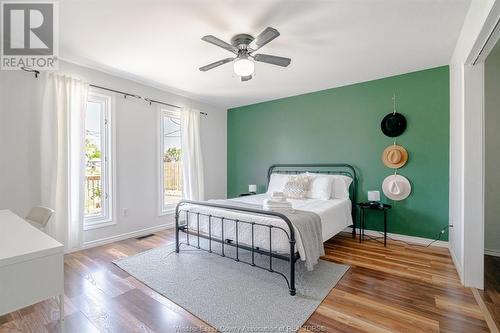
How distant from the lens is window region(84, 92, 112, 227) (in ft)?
12.0

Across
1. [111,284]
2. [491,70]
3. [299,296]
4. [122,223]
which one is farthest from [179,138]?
[491,70]

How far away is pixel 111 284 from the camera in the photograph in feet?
8.03

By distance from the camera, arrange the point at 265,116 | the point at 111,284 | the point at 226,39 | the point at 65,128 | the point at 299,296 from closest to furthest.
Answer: the point at 299,296
the point at 111,284
the point at 226,39
the point at 65,128
the point at 265,116

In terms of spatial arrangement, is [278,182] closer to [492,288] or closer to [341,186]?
[341,186]

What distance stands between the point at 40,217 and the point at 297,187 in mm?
3213

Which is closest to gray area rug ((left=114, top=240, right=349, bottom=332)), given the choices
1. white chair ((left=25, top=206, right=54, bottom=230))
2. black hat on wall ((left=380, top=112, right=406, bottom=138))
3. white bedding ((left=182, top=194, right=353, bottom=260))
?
white bedding ((left=182, top=194, right=353, bottom=260))

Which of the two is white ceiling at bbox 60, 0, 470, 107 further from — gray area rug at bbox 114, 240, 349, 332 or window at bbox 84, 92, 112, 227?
gray area rug at bbox 114, 240, 349, 332

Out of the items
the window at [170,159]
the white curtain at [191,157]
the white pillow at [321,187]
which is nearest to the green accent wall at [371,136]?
the white pillow at [321,187]

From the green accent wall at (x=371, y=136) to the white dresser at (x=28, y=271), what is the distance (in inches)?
158

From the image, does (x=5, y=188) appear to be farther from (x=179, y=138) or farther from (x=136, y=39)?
(x=179, y=138)

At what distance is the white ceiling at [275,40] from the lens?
2.14 meters

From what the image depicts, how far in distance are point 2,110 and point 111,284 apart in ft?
7.72

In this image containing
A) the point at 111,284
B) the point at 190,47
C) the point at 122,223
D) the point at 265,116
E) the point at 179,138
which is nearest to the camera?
the point at 111,284

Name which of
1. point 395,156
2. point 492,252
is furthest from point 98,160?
point 492,252
